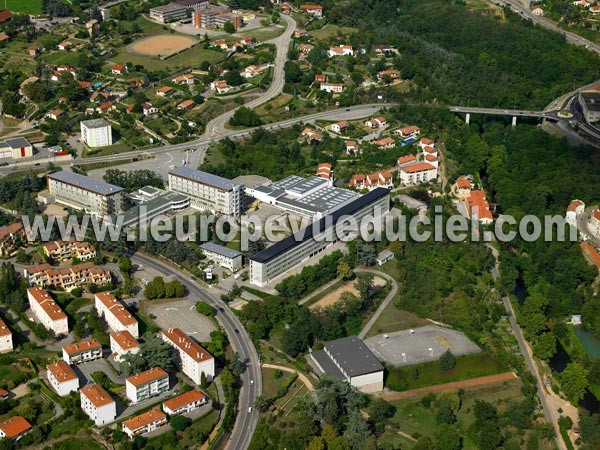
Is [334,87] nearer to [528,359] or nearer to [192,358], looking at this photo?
[528,359]

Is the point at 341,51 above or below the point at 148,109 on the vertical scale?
above

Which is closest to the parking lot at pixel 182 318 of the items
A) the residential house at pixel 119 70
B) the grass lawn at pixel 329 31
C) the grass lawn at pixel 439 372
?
the grass lawn at pixel 439 372

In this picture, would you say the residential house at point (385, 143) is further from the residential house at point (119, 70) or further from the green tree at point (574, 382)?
the green tree at point (574, 382)

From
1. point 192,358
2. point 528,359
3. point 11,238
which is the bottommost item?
point 528,359

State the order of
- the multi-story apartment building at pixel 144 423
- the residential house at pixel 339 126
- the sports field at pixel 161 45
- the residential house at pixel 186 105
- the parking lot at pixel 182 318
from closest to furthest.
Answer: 1. the multi-story apartment building at pixel 144 423
2. the parking lot at pixel 182 318
3. the residential house at pixel 339 126
4. the residential house at pixel 186 105
5. the sports field at pixel 161 45

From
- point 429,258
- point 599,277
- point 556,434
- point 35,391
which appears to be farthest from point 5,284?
point 599,277

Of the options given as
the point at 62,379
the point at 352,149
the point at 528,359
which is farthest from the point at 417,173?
the point at 62,379
